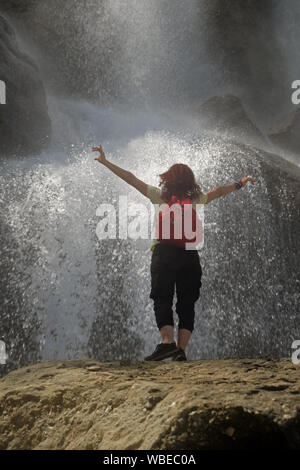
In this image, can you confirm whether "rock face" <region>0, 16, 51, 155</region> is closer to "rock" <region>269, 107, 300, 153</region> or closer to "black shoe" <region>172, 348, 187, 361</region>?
"black shoe" <region>172, 348, 187, 361</region>

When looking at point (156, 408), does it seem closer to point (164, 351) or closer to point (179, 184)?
point (164, 351)

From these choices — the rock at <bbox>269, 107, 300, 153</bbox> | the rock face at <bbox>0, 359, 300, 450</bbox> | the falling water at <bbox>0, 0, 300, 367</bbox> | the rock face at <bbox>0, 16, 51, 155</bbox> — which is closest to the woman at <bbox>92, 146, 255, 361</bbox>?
the rock face at <bbox>0, 359, 300, 450</bbox>

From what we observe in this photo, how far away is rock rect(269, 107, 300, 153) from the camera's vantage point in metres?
14.8

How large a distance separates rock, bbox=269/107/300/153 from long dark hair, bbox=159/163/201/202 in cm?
1281

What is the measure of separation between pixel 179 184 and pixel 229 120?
11.2m

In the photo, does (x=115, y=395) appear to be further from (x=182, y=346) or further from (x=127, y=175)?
(x=127, y=175)

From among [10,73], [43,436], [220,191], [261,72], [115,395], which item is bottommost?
[43,436]

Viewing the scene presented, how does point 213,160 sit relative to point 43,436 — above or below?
above

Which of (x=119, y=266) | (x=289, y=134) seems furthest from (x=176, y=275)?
(x=289, y=134)

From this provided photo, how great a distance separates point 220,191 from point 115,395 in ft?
6.43

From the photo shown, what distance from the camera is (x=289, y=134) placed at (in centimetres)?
1473

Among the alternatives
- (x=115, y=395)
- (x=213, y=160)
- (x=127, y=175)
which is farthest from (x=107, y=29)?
(x=115, y=395)

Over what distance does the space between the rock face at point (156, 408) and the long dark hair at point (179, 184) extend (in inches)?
50.0

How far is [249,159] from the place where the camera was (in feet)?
25.8
